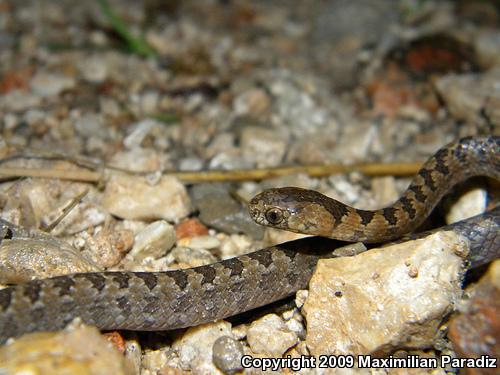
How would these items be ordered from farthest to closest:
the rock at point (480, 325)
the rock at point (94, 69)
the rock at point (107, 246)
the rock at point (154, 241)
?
the rock at point (94, 69) < the rock at point (154, 241) < the rock at point (107, 246) < the rock at point (480, 325)

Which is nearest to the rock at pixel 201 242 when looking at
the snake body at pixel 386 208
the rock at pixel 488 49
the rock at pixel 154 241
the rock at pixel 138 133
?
the rock at pixel 154 241

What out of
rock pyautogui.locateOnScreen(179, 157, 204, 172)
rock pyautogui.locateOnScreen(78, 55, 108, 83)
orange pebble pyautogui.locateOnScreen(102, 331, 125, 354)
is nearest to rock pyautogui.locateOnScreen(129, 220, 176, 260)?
orange pebble pyautogui.locateOnScreen(102, 331, 125, 354)

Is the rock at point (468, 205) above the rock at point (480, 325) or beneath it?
above

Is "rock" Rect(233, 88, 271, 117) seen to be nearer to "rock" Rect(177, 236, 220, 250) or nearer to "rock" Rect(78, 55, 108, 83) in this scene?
"rock" Rect(78, 55, 108, 83)

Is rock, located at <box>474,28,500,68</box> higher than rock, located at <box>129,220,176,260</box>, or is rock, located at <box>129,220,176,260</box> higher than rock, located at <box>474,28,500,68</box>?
rock, located at <box>474,28,500,68</box>

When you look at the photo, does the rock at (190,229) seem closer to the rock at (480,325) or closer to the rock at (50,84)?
the rock at (480,325)

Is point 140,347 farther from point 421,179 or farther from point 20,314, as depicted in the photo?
point 421,179

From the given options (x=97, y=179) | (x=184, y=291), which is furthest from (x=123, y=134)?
(x=184, y=291)
